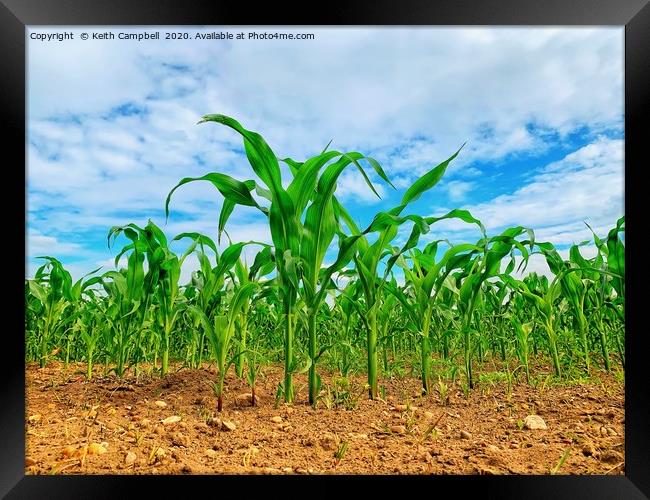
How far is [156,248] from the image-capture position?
2213 millimetres

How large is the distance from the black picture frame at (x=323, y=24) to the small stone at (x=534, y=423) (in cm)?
35

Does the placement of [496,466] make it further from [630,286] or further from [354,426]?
[630,286]

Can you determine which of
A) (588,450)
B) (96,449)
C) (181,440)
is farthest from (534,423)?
(96,449)

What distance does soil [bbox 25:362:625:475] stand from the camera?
49.9 inches

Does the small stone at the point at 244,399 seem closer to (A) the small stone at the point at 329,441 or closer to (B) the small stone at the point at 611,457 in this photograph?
(A) the small stone at the point at 329,441

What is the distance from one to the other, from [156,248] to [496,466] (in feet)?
5.44

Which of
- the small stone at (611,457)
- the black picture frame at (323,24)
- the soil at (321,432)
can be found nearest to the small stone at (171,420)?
the soil at (321,432)

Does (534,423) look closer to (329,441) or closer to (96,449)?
(329,441)

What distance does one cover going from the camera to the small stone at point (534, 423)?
156cm

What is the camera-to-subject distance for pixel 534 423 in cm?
157

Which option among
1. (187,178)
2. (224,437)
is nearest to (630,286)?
(224,437)

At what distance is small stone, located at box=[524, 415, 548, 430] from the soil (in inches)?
1.1

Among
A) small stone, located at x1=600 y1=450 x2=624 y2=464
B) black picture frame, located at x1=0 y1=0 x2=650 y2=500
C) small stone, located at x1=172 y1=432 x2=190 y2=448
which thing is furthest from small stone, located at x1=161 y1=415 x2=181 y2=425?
small stone, located at x1=600 y1=450 x2=624 y2=464

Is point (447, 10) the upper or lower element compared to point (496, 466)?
upper
